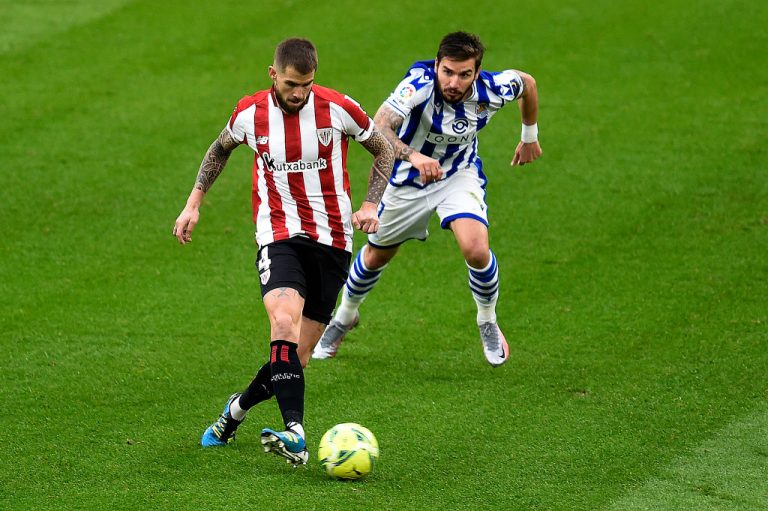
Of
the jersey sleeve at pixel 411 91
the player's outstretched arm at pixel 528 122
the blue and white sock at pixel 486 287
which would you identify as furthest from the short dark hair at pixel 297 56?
the player's outstretched arm at pixel 528 122

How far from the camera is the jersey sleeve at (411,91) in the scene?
21.8 ft

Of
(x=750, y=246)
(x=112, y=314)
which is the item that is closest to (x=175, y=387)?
(x=112, y=314)

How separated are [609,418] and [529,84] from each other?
7.14 ft

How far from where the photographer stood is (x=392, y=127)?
6.55 meters

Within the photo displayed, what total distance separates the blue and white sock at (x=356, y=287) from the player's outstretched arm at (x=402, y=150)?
118 cm

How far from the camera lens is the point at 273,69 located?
18.7ft

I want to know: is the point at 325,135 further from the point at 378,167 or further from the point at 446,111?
the point at 446,111

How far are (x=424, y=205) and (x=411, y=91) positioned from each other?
84cm

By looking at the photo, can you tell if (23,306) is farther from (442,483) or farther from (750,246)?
(750,246)

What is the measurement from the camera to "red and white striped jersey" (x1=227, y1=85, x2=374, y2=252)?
5.84m

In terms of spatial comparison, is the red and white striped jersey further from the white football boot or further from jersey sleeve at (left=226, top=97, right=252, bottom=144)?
the white football boot

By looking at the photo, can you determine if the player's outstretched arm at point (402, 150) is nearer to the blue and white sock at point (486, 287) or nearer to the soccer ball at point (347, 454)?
the blue and white sock at point (486, 287)

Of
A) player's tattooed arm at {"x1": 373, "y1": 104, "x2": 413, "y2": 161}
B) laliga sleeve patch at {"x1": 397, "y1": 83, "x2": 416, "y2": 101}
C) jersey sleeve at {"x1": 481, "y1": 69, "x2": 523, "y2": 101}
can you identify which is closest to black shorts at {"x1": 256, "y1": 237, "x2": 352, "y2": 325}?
player's tattooed arm at {"x1": 373, "y1": 104, "x2": 413, "y2": 161}

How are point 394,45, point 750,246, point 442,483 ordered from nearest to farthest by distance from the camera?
point 442,483 → point 750,246 → point 394,45
